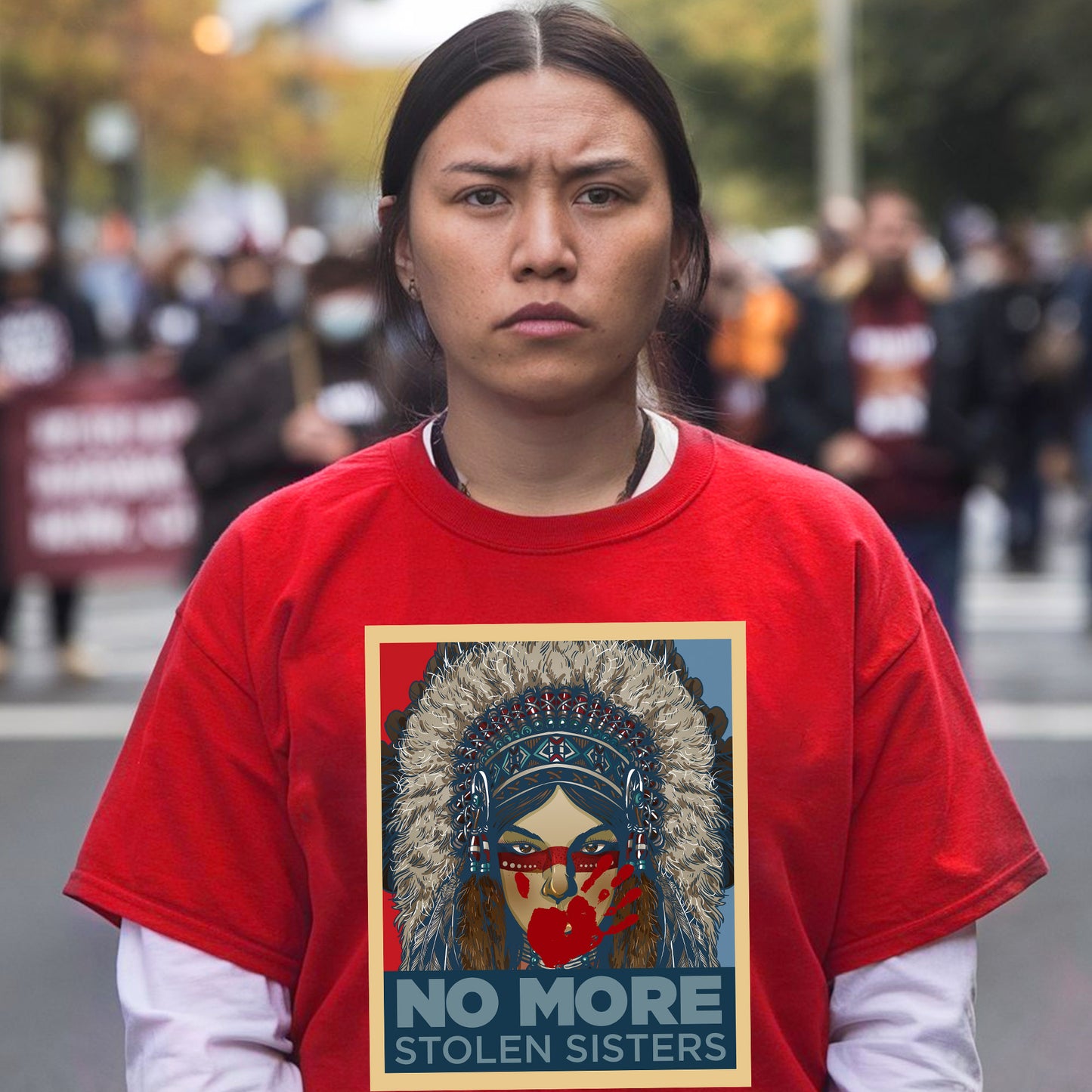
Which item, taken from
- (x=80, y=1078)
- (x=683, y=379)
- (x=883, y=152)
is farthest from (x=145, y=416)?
(x=883, y=152)

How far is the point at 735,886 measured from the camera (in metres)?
1.84

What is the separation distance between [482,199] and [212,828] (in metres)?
0.57

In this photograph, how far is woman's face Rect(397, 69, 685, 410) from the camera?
6.14ft

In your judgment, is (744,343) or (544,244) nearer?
(544,244)

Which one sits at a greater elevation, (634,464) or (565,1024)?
(634,464)

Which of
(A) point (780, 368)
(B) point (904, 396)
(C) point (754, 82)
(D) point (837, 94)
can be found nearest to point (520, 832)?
(B) point (904, 396)

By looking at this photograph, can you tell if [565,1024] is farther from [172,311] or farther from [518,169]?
[172,311]

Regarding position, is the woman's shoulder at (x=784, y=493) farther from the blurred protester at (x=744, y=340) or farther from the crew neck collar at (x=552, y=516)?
the blurred protester at (x=744, y=340)

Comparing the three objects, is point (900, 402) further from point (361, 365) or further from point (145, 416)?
point (145, 416)

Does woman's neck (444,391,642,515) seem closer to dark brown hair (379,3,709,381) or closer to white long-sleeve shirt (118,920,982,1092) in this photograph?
dark brown hair (379,3,709,381)

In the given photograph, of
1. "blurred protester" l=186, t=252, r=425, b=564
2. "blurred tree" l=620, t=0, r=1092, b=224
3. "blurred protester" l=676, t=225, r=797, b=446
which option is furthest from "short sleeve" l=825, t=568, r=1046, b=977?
"blurred tree" l=620, t=0, r=1092, b=224

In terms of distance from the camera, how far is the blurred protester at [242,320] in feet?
38.0

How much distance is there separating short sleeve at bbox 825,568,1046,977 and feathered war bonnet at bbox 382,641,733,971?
0.15 meters

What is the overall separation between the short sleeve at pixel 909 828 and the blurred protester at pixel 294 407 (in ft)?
16.4
